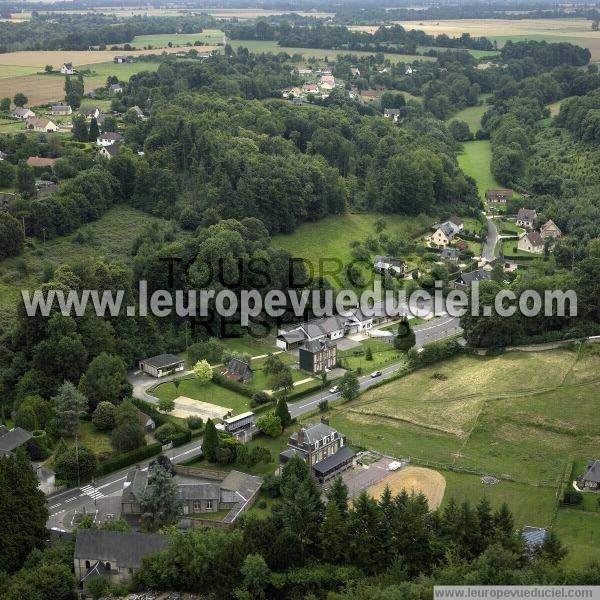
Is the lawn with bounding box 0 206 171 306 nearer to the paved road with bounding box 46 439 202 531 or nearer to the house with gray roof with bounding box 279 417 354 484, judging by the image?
the paved road with bounding box 46 439 202 531

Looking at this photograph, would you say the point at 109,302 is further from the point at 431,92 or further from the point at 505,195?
the point at 431,92

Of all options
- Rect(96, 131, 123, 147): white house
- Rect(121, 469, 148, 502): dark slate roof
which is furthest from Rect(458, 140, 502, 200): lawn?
Rect(121, 469, 148, 502): dark slate roof

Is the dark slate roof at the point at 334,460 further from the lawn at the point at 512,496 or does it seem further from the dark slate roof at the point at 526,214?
the dark slate roof at the point at 526,214

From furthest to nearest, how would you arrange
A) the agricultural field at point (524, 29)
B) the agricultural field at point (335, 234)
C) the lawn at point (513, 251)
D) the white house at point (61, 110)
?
the agricultural field at point (524, 29)
the white house at point (61, 110)
the lawn at point (513, 251)
the agricultural field at point (335, 234)

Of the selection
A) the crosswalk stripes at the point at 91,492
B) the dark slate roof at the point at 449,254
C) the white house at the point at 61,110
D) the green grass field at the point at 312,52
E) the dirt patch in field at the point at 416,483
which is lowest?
the crosswalk stripes at the point at 91,492

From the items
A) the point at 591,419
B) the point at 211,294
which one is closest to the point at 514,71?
the point at 211,294

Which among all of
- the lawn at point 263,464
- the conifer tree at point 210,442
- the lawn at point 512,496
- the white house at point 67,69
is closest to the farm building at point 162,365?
the lawn at point 263,464

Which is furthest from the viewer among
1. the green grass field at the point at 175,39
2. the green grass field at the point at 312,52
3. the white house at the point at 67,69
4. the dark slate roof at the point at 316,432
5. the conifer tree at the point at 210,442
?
the green grass field at the point at 175,39
